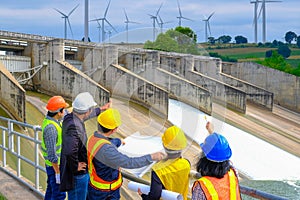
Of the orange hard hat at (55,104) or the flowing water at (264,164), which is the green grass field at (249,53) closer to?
the flowing water at (264,164)

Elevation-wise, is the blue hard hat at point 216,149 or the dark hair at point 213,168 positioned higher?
the blue hard hat at point 216,149

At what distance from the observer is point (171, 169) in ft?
6.30

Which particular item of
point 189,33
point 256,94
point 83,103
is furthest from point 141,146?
point 256,94

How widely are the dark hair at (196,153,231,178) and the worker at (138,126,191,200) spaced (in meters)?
0.18

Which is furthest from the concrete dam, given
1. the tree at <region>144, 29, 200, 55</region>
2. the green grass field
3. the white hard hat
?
the green grass field

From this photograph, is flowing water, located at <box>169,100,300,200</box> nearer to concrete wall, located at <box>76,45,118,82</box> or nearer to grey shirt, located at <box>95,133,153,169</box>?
concrete wall, located at <box>76,45,118,82</box>

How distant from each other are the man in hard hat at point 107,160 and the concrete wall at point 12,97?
8752mm

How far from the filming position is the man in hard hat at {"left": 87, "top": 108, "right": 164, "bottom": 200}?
212 centimetres

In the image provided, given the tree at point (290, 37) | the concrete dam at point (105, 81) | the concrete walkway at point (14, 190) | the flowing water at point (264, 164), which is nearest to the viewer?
the concrete walkway at point (14, 190)

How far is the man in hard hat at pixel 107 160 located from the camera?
2116 millimetres

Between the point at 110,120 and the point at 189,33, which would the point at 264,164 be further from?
the point at 110,120

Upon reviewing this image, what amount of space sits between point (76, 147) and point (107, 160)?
0.36 m

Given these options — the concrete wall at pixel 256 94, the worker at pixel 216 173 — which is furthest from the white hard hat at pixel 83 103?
the concrete wall at pixel 256 94

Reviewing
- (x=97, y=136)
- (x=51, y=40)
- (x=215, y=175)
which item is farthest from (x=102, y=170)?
(x=51, y=40)
